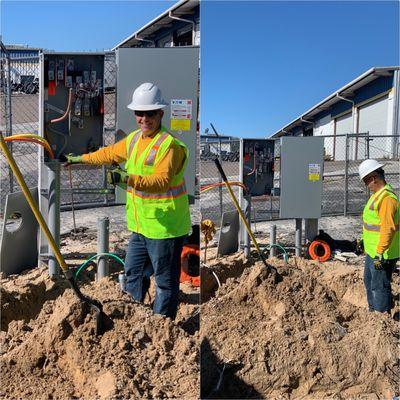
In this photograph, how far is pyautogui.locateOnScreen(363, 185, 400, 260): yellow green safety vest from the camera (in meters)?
3.42

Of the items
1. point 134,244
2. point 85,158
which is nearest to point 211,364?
point 134,244

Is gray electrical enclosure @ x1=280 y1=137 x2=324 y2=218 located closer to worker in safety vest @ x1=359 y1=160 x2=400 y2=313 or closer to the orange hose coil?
the orange hose coil

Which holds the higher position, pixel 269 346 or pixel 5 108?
pixel 5 108

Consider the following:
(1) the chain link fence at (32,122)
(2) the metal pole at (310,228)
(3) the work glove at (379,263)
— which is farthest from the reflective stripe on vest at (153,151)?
(2) the metal pole at (310,228)

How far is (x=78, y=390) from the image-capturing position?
6.84 feet

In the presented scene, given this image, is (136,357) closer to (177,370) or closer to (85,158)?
(177,370)

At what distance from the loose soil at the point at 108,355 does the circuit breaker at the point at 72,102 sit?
111 cm

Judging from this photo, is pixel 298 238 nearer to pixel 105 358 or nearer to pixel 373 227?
pixel 373 227

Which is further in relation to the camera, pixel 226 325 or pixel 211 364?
pixel 226 325

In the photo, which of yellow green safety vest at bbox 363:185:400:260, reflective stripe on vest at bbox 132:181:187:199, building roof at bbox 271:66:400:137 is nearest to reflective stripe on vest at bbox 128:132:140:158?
reflective stripe on vest at bbox 132:181:187:199

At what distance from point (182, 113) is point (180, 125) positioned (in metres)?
0.06

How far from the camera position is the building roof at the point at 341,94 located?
9.23 feet

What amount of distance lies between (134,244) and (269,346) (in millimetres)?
877

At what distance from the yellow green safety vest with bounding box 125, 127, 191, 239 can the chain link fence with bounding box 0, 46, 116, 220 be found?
31 centimetres
